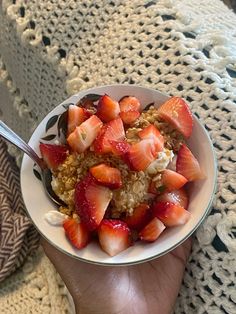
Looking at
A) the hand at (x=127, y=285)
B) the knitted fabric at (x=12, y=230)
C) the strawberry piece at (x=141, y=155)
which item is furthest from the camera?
the knitted fabric at (x=12, y=230)

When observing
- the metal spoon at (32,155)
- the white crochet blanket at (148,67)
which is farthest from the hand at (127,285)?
the metal spoon at (32,155)

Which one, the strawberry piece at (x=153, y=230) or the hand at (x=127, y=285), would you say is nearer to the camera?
the strawberry piece at (x=153, y=230)

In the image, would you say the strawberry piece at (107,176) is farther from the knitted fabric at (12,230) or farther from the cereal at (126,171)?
the knitted fabric at (12,230)

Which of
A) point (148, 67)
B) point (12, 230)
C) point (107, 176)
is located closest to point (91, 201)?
point (107, 176)

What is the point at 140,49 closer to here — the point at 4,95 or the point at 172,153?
the point at 172,153

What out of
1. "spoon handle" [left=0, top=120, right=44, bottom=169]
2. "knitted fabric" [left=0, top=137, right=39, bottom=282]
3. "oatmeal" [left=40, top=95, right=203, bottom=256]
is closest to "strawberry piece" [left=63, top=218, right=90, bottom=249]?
"oatmeal" [left=40, top=95, right=203, bottom=256]

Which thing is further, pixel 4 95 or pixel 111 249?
pixel 4 95

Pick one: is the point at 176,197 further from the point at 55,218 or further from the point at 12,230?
the point at 12,230

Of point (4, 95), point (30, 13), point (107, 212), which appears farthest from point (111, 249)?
point (4, 95)
